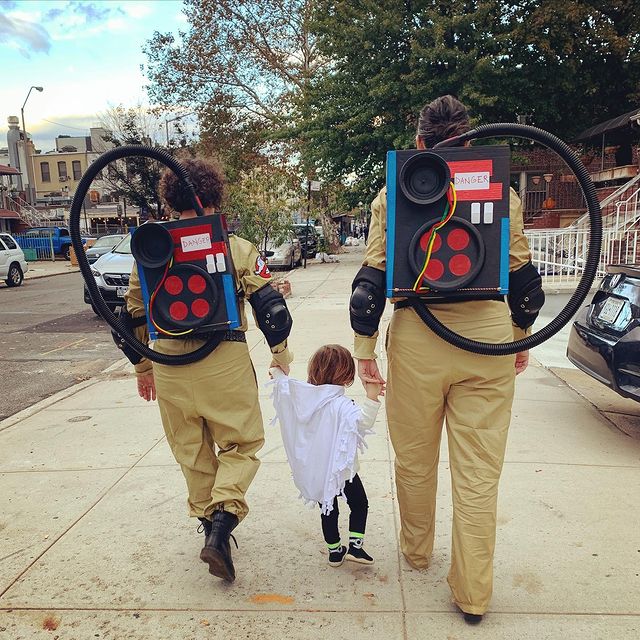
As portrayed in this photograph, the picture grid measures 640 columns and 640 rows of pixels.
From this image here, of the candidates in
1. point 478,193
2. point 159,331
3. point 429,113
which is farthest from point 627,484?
point 159,331

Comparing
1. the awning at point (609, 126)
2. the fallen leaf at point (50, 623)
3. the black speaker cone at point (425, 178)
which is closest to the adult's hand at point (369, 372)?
the black speaker cone at point (425, 178)

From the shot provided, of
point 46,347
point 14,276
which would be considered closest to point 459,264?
point 46,347

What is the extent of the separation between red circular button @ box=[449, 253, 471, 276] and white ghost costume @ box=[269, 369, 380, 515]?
63 centimetres

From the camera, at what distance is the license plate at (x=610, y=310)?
429 cm

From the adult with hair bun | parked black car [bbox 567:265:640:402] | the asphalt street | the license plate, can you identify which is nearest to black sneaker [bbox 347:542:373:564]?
the adult with hair bun

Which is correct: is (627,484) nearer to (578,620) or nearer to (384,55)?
(578,620)

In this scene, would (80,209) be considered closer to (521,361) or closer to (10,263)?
(521,361)

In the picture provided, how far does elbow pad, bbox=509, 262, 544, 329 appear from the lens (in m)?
2.50

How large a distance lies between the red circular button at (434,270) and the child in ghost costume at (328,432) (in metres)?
0.51

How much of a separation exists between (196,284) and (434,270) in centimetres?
100

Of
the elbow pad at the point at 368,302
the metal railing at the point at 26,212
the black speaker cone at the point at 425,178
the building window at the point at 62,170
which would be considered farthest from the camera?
the building window at the point at 62,170

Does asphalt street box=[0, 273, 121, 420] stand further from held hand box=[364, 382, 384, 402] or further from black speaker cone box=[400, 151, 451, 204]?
black speaker cone box=[400, 151, 451, 204]

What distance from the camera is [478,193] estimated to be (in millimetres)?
2348

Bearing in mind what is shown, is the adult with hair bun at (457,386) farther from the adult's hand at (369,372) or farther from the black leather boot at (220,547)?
the black leather boot at (220,547)
